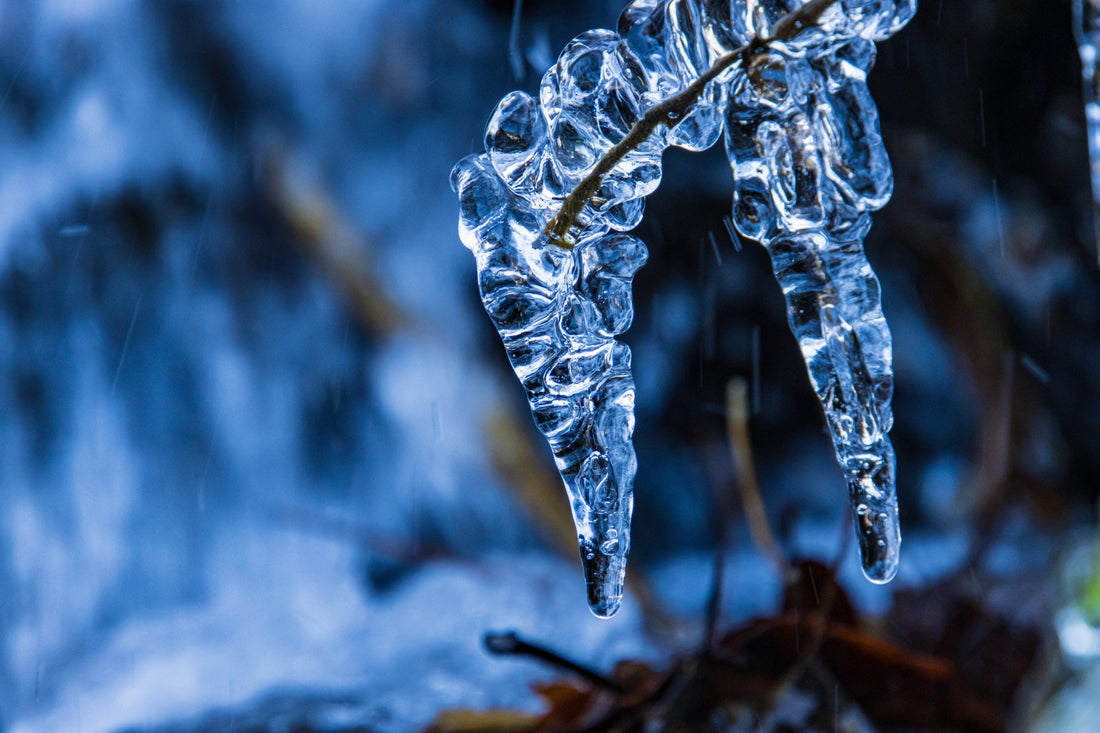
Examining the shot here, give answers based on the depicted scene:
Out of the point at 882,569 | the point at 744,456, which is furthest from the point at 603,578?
the point at 744,456

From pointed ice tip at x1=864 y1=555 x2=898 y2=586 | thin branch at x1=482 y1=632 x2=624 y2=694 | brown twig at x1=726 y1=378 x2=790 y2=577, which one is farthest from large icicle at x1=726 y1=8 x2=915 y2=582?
brown twig at x1=726 y1=378 x2=790 y2=577

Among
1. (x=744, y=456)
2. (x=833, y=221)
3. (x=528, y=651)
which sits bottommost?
(x=744, y=456)

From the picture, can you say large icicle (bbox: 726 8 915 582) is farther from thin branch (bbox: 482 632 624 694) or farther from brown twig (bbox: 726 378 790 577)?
brown twig (bbox: 726 378 790 577)

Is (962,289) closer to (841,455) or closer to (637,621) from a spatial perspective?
(637,621)

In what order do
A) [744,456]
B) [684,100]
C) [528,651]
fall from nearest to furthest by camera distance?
[684,100], [528,651], [744,456]

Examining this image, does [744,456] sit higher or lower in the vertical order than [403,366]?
lower

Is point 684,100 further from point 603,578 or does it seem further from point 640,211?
point 603,578
